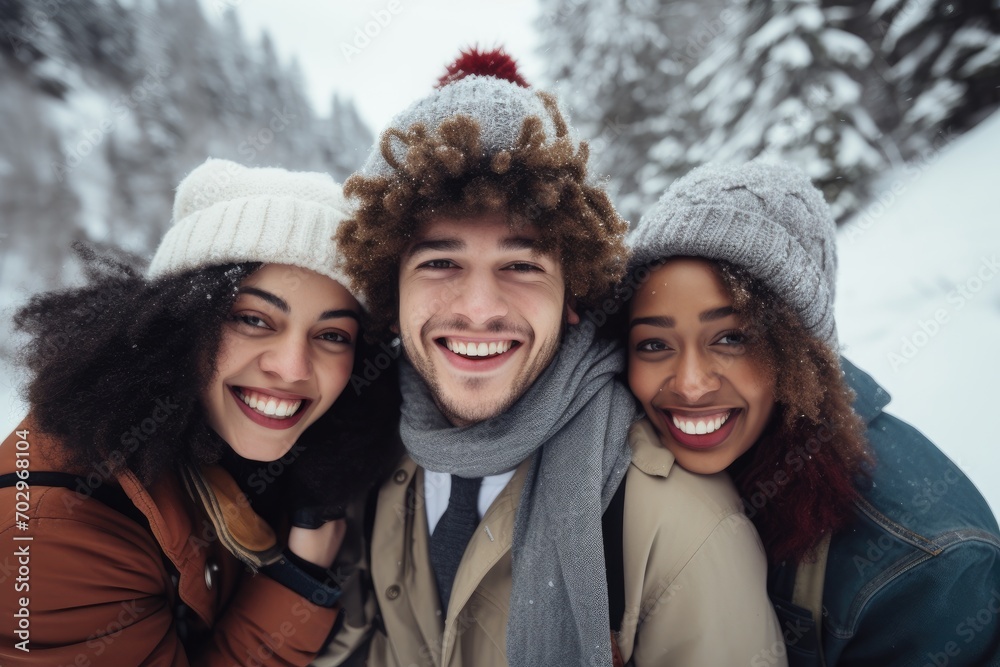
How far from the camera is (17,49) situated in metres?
11.9

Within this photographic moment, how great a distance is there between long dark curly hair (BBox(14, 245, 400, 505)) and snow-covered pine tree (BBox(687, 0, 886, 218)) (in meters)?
8.66

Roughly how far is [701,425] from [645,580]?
0.66 metres

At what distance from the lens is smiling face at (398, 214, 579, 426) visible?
86.7 inches

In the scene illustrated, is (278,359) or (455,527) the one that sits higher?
(278,359)

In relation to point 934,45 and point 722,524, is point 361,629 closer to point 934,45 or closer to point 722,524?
point 722,524

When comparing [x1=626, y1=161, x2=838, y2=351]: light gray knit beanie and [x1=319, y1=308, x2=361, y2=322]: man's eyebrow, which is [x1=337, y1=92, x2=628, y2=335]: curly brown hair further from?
[x1=626, y1=161, x2=838, y2=351]: light gray knit beanie

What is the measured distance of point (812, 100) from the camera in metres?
8.17

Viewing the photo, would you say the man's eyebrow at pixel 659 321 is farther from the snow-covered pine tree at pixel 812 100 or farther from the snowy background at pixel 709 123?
the snow-covered pine tree at pixel 812 100

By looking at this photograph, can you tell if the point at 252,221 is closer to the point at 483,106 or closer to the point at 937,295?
the point at 483,106

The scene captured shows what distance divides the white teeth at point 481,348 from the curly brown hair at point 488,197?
0.40 meters

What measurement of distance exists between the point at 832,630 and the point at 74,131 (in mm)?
18295

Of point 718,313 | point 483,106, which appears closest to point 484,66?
point 483,106

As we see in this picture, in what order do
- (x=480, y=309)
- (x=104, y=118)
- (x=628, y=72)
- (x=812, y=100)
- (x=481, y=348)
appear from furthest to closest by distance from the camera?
1. (x=104, y=118)
2. (x=628, y=72)
3. (x=812, y=100)
4. (x=481, y=348)
5. (x=480, y=309)

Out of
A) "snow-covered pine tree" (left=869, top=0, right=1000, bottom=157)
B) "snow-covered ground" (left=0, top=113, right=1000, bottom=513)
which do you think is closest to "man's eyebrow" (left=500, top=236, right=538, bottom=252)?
"snow-covered ground" (left=0, top=113, right=1000, bottom=513)
